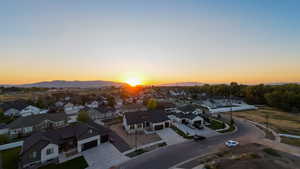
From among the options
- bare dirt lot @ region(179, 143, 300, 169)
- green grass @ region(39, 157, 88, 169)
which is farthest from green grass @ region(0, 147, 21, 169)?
bare dirt lot @ region(179, 143, 300, 169)

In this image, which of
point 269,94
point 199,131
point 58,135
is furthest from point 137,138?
point 269,94

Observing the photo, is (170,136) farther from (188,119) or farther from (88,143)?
(88,143)

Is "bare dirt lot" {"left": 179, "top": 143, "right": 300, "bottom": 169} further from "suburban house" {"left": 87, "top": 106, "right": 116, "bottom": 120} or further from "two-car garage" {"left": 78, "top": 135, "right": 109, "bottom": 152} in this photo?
"suburban house" {"left": 87, "top": 106, "right": 116, "bottom": 120}

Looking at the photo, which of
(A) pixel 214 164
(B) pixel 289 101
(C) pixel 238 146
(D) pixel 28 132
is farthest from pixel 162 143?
(B) pixel 289 101

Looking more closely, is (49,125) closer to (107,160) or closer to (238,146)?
(107,160)

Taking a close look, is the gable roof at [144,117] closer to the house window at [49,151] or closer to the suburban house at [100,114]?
the suburban house at [100,114]

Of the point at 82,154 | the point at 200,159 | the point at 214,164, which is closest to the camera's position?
the point at 214,164
